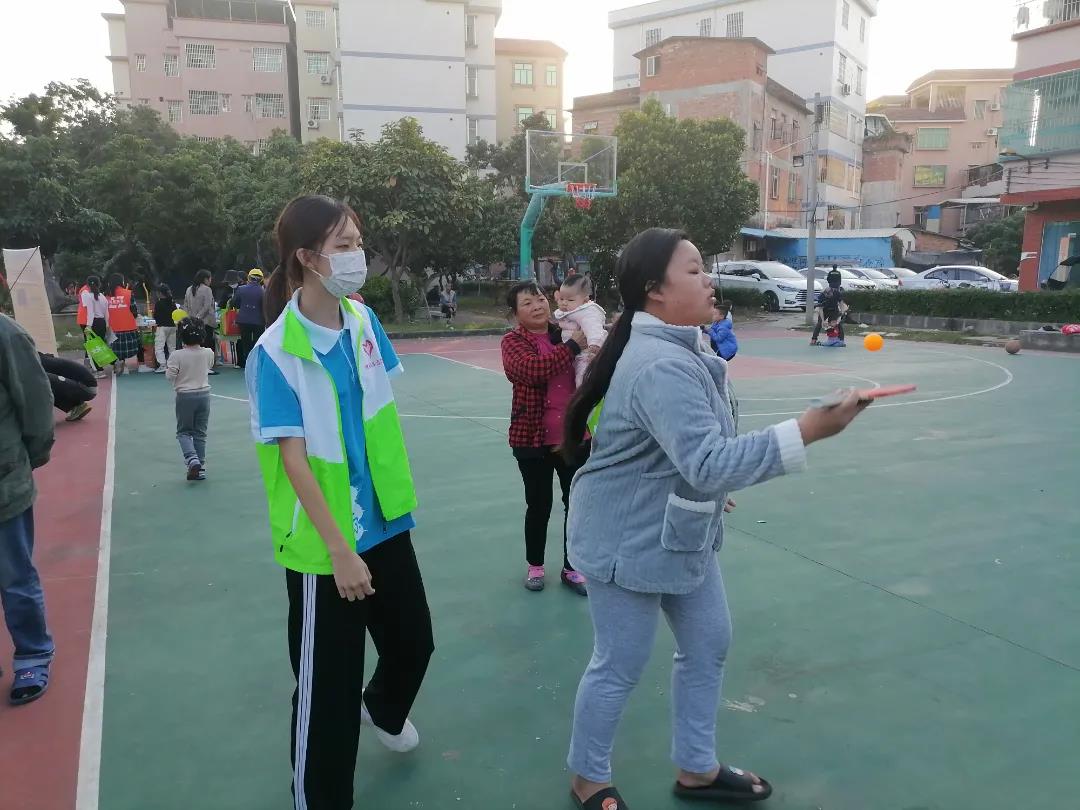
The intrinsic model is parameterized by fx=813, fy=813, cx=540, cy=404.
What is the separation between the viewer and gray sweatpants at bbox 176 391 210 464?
629cm

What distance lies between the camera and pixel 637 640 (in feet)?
7.28

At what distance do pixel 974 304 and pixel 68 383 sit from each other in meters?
19.6

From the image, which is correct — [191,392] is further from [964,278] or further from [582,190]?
[964,278]

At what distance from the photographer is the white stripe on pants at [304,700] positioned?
2105 millimetres

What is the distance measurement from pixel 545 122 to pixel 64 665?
117 feet

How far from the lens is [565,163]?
2045 cm

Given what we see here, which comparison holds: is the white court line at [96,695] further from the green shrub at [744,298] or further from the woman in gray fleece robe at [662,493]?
the green shrub at [744,298]

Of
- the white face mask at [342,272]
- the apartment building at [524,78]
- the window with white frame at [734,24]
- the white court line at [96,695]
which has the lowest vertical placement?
the white court line at [96,695]

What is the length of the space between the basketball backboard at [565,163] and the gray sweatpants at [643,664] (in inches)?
709

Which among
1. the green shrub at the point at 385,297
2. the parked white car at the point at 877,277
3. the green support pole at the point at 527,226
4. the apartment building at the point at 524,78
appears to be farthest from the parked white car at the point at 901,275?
the apartment building at the point at 524,78

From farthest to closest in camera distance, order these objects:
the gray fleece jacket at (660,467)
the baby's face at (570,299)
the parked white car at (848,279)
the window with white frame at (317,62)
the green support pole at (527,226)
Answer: the window with white frame at (317,62) → the parked white car at (848,279) → the green support pole at (527,226) → the baby's face at (570,299) → the gray fleece jacket at (660,467)

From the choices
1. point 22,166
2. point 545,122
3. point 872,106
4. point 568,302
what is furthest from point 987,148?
point 568,302

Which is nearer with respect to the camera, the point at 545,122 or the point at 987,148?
the point at 545,122

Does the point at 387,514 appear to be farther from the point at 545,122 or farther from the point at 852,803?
the point at 545,122
